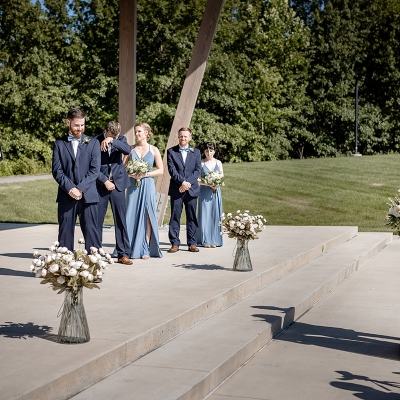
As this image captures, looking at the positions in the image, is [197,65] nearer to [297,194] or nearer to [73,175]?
[73,175]

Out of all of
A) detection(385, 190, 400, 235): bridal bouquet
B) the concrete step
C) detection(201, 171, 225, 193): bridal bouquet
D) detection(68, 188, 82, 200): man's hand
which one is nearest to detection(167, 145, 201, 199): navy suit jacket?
detection(201, 171, 225, 193): bridal bouquet

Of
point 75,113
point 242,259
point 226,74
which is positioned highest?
point 226,74

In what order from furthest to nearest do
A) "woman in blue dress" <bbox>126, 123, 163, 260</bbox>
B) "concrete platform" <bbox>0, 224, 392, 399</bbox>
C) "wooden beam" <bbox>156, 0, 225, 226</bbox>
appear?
1. "wooden beam" <bbox>156, 0, 225, 226</bbox>
2. "woman in blue dress" <bbox>126, 123, 163, 260</bbox>
3. "concrete platform" <bbox>0, 224, 392, 399</bbox>

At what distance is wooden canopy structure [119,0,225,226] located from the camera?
1349 centimetres

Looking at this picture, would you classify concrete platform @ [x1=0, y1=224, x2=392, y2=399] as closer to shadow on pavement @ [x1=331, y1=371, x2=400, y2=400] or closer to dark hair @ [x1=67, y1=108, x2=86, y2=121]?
shadow on pavement @ [x1=331, y1=371, x2=400, y2=400]

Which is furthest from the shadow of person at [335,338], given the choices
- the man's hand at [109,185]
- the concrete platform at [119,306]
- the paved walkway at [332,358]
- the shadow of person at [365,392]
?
the man's hand at [109,185]

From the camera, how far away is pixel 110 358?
5652 millimetres

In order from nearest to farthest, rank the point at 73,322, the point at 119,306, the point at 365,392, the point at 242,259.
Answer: the point at 365,392, the point at 73,322, the point at 119,306, the point at 242,259

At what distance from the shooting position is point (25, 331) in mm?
6254

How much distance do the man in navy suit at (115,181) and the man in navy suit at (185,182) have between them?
172 cm

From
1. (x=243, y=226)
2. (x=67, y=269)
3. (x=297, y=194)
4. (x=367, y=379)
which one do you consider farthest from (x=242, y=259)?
(x=297, y=194)

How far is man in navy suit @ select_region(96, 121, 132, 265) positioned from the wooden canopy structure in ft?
11.5

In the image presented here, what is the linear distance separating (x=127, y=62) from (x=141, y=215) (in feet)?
12.3

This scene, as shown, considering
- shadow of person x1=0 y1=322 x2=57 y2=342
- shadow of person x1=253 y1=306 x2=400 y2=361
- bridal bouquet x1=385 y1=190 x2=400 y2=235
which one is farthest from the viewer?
shadow of person x1=253 y1=306 x2=400 y2=361
